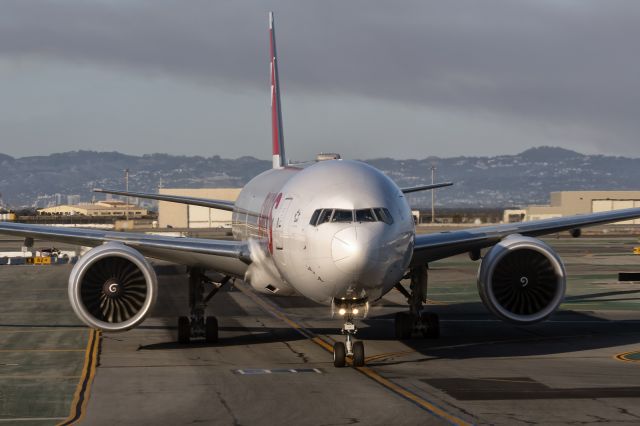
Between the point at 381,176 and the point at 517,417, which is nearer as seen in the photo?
the point at 517,417

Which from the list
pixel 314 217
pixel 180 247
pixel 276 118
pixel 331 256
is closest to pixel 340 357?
pixel 331 256

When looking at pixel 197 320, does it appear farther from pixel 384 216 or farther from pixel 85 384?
pixel 384 216

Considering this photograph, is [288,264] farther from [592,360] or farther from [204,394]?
[592,360]

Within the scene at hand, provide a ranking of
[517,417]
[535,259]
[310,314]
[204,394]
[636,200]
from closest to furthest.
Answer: [517,417] → [204,394] → [535,259] → [310,314] → [636,200]

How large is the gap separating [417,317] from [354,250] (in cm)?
846

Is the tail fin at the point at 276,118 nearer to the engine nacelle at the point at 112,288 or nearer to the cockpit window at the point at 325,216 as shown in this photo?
Result: the engine nacelle at the point at 112,288

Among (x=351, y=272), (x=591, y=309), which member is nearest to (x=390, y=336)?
(x=351, y=272)

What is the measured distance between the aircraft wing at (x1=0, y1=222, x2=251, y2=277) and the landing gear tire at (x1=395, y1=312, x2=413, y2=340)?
4.77 meters

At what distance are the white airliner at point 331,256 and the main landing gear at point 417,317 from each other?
0.03m

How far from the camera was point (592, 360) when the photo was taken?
82.7 ft

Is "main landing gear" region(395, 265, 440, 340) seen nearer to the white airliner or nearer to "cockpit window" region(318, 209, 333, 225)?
the white airliner

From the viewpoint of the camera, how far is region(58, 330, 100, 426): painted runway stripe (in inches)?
729

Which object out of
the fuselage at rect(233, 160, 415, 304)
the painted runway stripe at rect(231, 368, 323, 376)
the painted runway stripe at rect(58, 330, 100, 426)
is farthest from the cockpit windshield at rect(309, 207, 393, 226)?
the painted runway stripe at rect(58, 330, 100, 426)

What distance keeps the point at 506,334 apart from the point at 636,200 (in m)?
125
